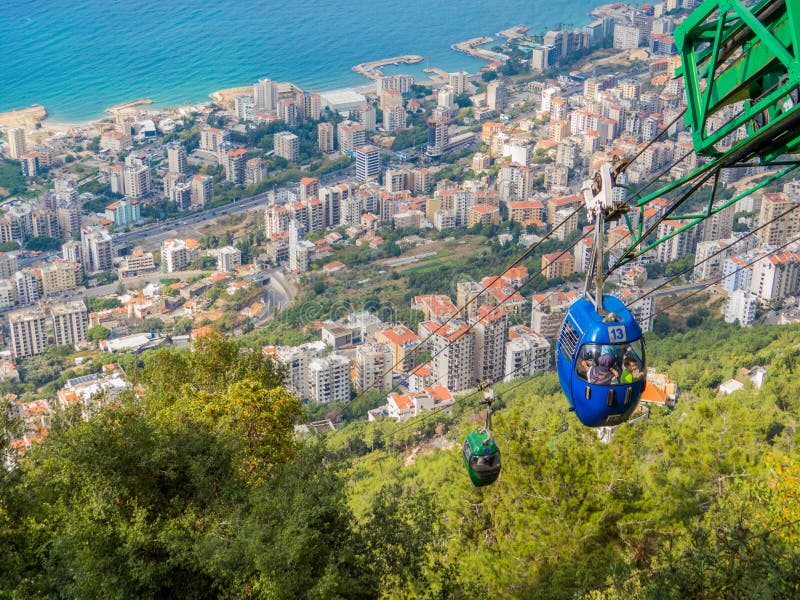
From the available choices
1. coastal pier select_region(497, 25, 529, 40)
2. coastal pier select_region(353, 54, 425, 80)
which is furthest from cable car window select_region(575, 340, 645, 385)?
coastal pier select_region(497, 25, 529, 40)

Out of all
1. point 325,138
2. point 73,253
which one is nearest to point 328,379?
point 73,253

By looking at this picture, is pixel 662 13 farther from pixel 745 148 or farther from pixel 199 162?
pixel 745 148

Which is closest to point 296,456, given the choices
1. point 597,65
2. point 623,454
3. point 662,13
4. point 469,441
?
point 469,441

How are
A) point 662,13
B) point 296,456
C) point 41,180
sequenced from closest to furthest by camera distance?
point 296,456
point 41,180
point 662,13

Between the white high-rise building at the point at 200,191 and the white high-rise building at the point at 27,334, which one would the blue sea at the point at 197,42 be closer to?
the white high-rise building at the point at 200,191

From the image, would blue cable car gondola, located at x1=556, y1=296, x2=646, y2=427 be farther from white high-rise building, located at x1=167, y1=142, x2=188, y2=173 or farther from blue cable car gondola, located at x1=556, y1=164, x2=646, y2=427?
white high-rise building, located at x1=167, y1=142, x2=188, y2=173

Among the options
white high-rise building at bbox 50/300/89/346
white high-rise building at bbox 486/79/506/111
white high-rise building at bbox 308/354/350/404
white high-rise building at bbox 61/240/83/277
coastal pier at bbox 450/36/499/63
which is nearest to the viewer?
white high-rise building at bbox 308/354/350/404
